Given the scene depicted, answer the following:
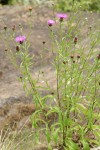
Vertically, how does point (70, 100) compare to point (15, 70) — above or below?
above

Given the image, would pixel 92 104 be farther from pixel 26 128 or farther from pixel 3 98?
pixel 3 98

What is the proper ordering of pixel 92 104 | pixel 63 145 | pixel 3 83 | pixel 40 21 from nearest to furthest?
1. pixel 92 104
2. pixel 63 145
3. pixel 3 83
4. pixel 40 21

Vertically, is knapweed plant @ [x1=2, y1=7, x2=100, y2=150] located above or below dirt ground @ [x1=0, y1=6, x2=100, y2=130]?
above

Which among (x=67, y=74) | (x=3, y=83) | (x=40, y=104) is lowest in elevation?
(x=3, y=83)

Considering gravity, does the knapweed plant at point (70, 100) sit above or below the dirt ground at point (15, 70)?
above

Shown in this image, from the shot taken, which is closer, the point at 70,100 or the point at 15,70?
the point at 70,100

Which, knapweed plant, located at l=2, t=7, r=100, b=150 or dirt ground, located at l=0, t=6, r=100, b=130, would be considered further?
dirt ground, located at l=0, t=6, r=100, b=130

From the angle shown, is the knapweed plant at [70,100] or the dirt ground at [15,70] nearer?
the knapweed plant at [70,100]

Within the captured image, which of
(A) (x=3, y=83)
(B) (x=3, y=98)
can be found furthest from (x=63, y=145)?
(A) (x=3, y=83)
